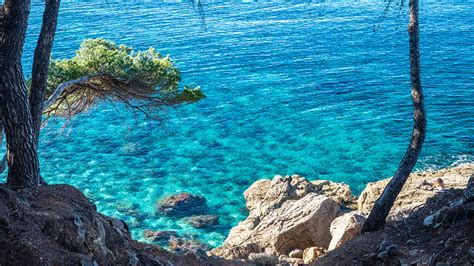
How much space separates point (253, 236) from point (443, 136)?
1551 centimetres

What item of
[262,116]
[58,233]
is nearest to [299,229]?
[58,233]

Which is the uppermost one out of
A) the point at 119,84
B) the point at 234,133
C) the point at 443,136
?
the point at 119,84

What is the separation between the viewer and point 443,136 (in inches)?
1130

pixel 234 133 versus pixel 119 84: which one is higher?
pixel 119 84

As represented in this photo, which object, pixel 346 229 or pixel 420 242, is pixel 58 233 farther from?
pixel 346 229

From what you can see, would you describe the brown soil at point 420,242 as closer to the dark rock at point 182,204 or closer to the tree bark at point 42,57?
the tree bark at point 42,57

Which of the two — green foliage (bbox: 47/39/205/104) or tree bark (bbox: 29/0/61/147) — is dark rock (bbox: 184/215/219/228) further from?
tree bark (bbox: 29/0/61/147)

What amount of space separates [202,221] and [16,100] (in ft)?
46.3

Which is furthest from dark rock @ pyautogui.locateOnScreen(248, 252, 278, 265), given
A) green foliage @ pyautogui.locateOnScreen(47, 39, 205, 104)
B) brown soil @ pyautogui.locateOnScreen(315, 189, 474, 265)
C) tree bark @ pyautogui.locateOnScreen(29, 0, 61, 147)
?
tree bark @ pyautogui.locateOnScreen(29, 0, 61, 147)

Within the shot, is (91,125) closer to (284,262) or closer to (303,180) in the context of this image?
(303,180)

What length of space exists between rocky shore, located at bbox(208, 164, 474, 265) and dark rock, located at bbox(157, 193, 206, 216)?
9.26 ft

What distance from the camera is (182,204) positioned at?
77.2 ft

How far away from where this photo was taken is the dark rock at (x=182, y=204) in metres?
23.0

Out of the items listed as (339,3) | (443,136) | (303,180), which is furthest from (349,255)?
(339,3)
